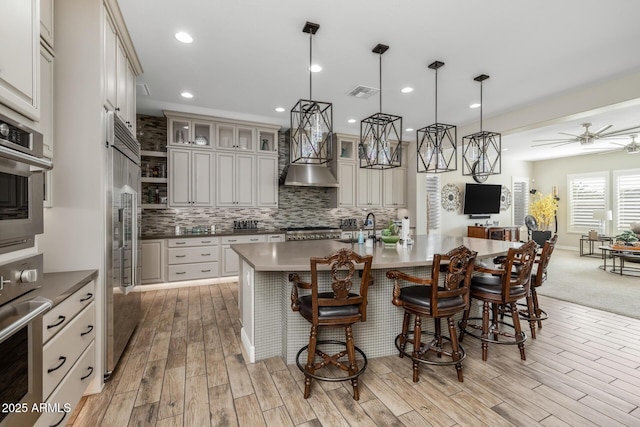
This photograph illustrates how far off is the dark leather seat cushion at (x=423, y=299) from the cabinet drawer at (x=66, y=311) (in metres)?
2.18

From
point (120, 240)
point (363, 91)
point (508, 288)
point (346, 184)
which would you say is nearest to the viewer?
point (120, 240)

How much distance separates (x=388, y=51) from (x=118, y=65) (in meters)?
2.50

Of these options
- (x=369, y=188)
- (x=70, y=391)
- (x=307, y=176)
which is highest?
(x=307, y=176)

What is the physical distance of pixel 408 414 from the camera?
1.91 metres

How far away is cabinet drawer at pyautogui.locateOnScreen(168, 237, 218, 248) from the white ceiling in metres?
2.14

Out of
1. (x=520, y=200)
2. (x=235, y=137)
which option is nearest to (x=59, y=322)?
(x=235, y=137)

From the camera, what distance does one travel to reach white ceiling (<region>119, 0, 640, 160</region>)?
8.11 feet

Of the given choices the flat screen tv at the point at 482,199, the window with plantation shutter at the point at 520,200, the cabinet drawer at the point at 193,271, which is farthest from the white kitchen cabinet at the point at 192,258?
the window with plantation shutter at the point at 520,200

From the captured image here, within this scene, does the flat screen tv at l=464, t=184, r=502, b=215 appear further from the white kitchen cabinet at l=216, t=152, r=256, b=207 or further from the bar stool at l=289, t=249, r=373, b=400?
the bar stool at l=289, t=249, r=373, b=400

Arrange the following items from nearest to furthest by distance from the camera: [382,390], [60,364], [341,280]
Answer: [60,364], [341,280], [382,390]

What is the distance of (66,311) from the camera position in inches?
67.1

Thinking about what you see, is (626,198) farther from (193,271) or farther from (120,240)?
(120,240)

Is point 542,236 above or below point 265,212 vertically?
below

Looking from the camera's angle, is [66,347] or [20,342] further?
[66,347]
